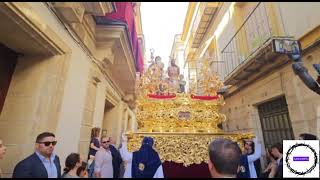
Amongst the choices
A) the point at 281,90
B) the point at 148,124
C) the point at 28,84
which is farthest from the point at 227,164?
the point at 281,90

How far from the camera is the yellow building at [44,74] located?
2285 millimetres

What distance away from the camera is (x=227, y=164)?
1.45 m

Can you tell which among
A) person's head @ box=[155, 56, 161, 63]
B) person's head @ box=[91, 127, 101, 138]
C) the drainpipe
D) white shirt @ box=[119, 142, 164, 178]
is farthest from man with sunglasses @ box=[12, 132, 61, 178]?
the drainpipe

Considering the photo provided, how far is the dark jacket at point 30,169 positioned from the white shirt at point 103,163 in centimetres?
131

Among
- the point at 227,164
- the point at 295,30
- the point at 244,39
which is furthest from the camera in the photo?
the point at 244,39

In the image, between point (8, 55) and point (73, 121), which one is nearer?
point (8, 55)

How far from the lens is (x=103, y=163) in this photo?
3377mm

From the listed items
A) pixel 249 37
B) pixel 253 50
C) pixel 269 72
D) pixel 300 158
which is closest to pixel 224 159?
pixel 300 158

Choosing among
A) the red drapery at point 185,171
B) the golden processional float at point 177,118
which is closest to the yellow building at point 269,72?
the golden processional float at point 177,118

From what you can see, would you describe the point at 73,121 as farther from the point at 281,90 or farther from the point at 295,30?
the point at 295,30

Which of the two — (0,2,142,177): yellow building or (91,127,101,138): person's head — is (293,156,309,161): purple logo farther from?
(91,127,101,138): person's head

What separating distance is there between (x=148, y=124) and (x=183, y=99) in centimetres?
76

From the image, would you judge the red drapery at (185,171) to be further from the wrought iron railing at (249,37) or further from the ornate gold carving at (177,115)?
the wrought iron railing at (249,37)

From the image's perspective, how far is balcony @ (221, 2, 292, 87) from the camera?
4.76m
